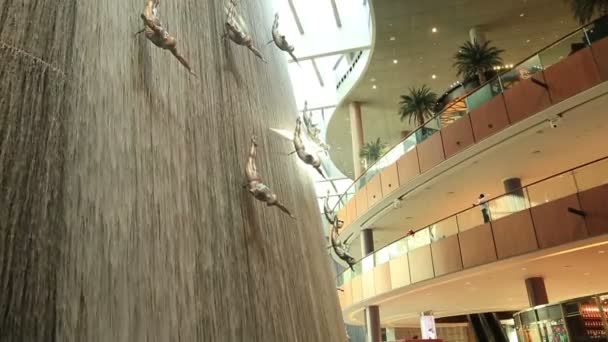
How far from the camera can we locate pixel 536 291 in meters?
11.9

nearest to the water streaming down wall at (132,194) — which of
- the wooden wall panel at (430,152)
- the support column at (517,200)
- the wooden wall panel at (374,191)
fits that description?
the support column at (517,200)

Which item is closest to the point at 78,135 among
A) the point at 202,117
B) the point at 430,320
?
the point at 202,117

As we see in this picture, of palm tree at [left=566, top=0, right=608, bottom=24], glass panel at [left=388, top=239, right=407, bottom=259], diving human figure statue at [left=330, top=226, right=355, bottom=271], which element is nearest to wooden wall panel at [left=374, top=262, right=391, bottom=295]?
glass panel at [left=388, top=239, right=407, bottom=259]

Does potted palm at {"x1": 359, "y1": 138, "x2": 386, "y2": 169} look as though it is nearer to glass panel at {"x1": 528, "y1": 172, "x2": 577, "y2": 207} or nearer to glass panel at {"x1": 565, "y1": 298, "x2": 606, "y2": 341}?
glass panel at {"x1": 528, "y1": 172, "x2": 577, "y2": 207}

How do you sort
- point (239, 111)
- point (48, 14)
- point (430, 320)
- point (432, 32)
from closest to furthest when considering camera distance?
point (48, 14) < point (239, 111) < point (430, 320) < point (432, 32)

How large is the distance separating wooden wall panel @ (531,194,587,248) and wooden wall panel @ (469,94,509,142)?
7.49ft

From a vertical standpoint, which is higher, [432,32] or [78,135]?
[432,32]

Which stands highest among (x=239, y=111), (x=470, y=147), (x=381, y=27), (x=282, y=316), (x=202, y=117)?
(x=381, y=27)

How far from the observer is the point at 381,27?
16.8m

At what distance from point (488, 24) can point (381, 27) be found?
3896mm

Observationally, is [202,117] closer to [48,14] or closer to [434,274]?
[48,14]

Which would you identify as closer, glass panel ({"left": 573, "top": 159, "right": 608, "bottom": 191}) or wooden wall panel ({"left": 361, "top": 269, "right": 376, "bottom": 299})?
glass panel ({"left": 573, "top": 159, "right": 608, "bottom": 191})

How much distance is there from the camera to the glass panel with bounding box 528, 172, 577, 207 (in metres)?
9.59

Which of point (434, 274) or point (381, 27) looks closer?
point (434, 274)
